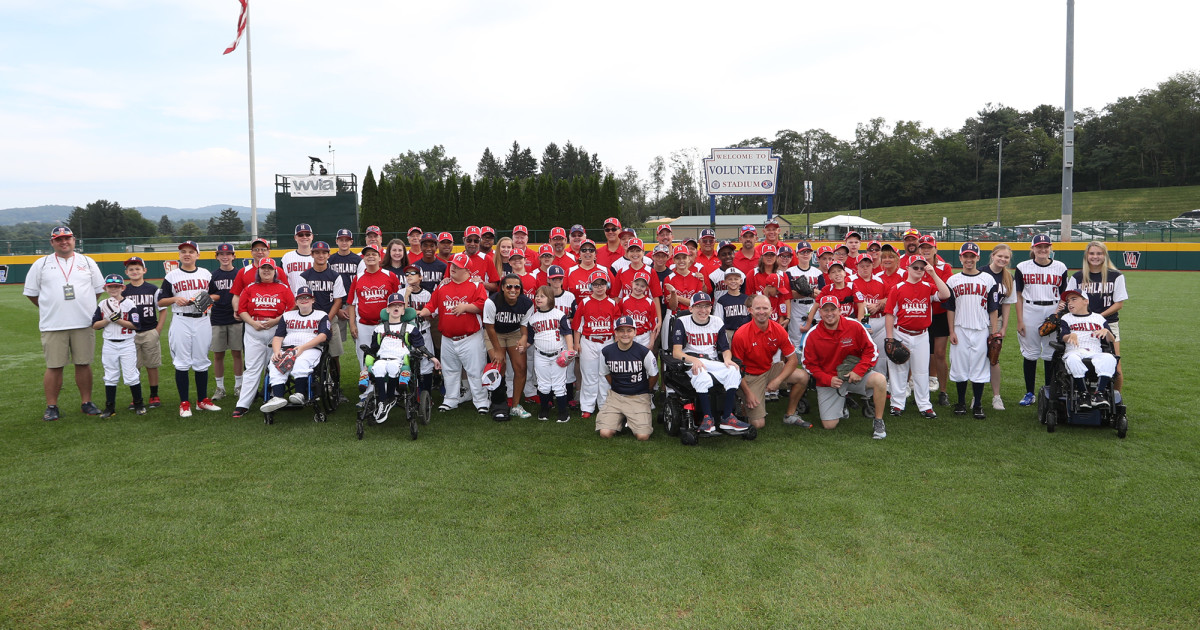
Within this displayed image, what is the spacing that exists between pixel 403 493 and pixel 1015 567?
3.85m

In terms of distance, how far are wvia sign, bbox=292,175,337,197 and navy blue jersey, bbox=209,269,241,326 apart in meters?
23.2

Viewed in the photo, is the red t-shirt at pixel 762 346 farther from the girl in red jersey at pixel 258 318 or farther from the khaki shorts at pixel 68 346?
the khaki shorts at pixel 68 346

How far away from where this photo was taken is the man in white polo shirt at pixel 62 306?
6680 mm

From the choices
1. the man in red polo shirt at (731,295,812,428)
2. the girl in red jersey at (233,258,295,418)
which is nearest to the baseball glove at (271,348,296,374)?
the girl in red jersey at (233,258,295,418)

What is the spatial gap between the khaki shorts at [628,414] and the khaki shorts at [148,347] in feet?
15.6

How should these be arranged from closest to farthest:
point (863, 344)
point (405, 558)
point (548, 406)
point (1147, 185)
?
point (405, 558), point (863, 344), point (548, 406), point (1147, 185)

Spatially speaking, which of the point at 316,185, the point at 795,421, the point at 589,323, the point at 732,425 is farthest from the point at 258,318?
the point at 316,185

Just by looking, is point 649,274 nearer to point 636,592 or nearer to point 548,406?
point 548,406

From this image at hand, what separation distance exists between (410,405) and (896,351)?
4.66 meters

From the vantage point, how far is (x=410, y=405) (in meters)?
6.30

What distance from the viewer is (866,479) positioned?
5062 mm

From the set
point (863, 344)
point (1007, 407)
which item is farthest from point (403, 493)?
point (1007, 407)

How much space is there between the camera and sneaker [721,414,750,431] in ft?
19.8

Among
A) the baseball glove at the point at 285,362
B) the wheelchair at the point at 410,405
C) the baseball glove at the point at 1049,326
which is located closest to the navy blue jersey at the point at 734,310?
the baseball glove at the point at 1049,326
